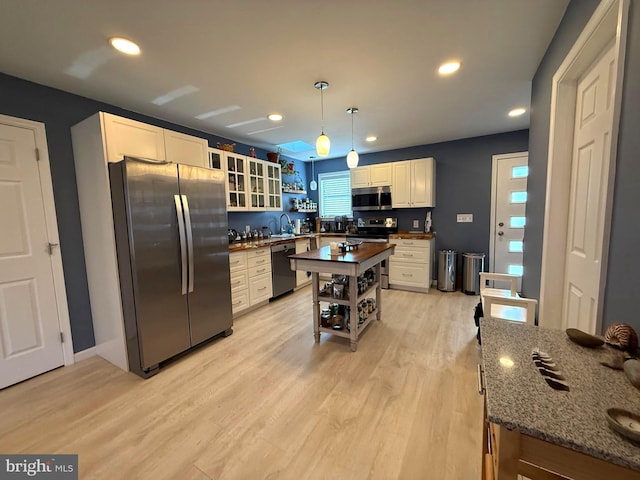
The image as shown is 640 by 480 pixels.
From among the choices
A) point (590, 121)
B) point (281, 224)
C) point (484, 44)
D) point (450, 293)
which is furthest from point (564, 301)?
point (281, 224)

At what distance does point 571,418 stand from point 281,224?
463 cm

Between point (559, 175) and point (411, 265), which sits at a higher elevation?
point (559, 175)

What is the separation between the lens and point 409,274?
4.22 meters

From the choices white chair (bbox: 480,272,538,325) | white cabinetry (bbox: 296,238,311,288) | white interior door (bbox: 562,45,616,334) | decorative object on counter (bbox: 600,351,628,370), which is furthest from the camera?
white cabinetry (bbox: 296,238,311,288)

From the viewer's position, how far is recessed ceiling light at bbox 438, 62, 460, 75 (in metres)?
2.04

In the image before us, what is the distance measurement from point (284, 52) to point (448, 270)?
3.74 meters

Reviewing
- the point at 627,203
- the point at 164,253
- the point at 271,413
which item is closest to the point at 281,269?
the point at 164,253

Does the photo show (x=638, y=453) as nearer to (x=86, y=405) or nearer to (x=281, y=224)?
(x=86, y=405)

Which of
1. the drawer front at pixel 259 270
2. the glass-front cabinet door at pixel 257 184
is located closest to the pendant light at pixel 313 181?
the glass-front cabinet door at pixel 257 184

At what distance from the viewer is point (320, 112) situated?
9.66 feet

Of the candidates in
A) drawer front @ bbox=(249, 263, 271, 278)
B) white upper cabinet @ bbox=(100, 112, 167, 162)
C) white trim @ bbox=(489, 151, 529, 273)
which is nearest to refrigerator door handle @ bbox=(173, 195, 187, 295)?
white upper cabinet @ bbox=(100, 112, 167, 162)

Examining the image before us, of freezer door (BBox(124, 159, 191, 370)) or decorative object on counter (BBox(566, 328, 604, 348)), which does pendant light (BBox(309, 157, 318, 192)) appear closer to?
freezer door (BBox(124, 159, 191, 370))

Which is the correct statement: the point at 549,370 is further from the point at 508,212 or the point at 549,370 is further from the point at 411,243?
the point at 508,212

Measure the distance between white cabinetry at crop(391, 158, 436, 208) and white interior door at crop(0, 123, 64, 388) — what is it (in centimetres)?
437
